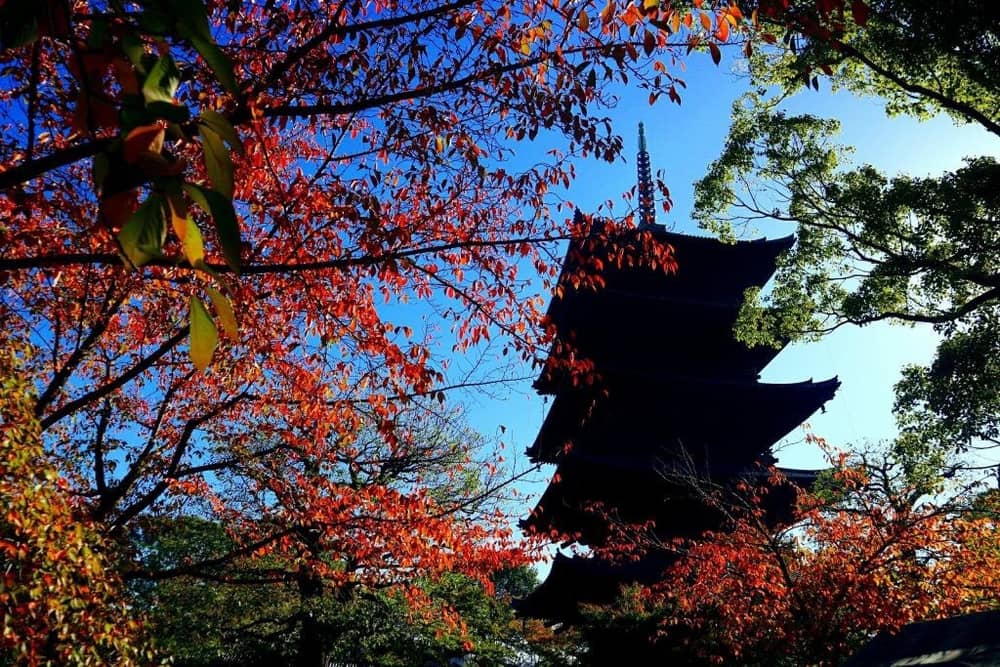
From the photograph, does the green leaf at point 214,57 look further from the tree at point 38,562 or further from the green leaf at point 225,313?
the tree at point 38,562

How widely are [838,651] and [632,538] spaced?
6.18m

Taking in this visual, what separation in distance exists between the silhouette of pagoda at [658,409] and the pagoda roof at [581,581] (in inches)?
1.3

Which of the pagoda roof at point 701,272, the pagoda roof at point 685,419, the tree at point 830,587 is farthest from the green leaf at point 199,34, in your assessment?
the pagoda roof at point 701,272

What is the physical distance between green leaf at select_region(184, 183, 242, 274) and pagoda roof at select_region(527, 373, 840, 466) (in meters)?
15.4

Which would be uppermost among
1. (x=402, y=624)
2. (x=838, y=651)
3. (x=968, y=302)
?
(x=968, y=302)

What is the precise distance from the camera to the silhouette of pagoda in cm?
1519

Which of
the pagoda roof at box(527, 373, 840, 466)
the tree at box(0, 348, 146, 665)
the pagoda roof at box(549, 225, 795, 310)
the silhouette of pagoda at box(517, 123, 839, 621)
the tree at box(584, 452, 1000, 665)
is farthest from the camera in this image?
the pagoda roof at box(549, 225, 795, 310)

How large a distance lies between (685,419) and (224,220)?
16.6 m

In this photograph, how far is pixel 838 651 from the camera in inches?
313

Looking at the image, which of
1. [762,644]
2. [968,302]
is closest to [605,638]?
[762,644]

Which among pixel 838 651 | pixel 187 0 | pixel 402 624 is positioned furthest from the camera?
pixel 402 624

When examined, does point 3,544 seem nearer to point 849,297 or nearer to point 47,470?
point 47,470

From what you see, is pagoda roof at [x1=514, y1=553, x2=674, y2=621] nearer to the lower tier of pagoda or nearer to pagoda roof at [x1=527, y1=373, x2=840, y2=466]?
the lower tier of pagoda

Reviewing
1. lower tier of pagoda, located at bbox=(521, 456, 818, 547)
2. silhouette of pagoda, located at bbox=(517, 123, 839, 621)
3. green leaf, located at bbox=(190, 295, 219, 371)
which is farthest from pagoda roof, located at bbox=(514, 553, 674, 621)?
green leaf, located at bbox=(190, 295, 219, 371)
